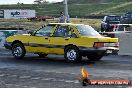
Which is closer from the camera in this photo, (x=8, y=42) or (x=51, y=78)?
(x=51, y=78)

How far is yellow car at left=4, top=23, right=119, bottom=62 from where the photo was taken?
55.9 feet

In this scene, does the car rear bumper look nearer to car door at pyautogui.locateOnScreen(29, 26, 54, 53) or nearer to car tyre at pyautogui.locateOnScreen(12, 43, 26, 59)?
car door at pyautogui.locateOnScreen(29, 26, 54, 53)

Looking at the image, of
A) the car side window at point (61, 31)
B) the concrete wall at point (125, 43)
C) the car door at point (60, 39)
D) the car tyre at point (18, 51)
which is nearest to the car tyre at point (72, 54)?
the car door at point (60, 39)

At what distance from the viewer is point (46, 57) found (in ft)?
65.4

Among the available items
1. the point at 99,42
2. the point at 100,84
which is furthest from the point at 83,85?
the point at 99,42

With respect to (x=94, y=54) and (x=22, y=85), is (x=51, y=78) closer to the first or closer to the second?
(x=22, y=85)

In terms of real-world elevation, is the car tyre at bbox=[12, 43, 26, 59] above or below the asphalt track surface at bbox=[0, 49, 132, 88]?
above

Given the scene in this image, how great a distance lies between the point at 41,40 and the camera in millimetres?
18312

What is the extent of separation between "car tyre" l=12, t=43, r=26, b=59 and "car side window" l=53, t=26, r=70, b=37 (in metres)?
1.79

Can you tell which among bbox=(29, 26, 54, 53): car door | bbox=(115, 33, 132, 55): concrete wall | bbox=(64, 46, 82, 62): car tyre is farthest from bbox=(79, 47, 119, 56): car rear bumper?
bbox=(115, 33, 132, 55): concrete wall

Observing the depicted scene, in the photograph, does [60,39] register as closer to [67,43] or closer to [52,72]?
[67,43]

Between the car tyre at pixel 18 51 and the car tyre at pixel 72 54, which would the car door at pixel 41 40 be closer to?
the car tyre at pixel 18 51

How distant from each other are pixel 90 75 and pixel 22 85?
8.31 feet

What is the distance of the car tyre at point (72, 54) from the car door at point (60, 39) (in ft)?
1.00
